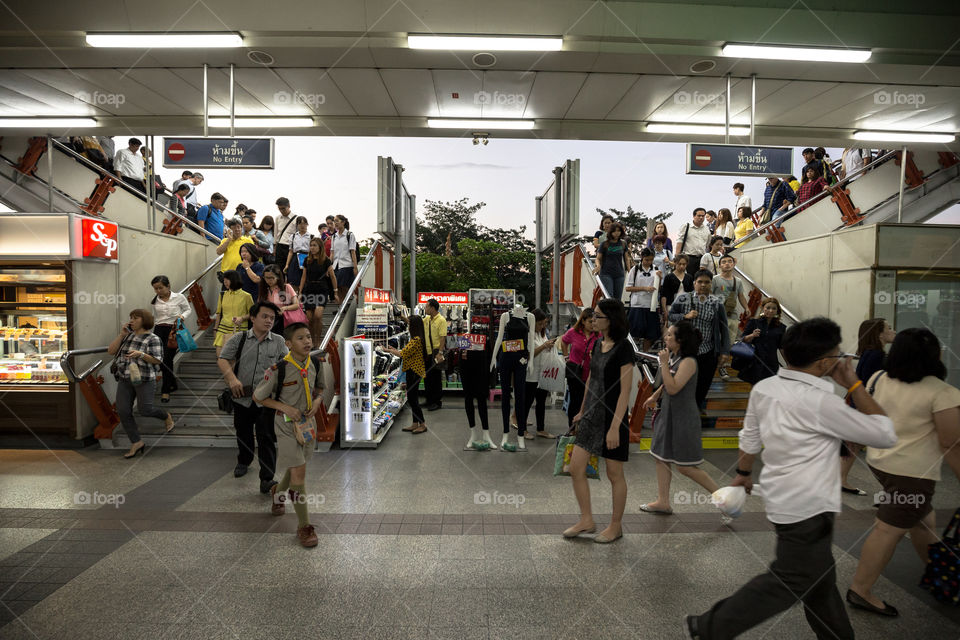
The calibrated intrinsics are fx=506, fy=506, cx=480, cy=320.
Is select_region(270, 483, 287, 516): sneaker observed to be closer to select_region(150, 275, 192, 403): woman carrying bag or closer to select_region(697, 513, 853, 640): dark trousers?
select_region(697, 513, 853, 640): dark trousers

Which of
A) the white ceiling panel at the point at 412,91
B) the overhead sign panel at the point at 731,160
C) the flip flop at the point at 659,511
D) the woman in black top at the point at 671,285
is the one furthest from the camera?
the woman in black top at the point at 671,285

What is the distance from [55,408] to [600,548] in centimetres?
690

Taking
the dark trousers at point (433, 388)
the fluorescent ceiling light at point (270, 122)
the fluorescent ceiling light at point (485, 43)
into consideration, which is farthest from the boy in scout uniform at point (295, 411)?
the fluorescent ceiling light at point (270, 122)

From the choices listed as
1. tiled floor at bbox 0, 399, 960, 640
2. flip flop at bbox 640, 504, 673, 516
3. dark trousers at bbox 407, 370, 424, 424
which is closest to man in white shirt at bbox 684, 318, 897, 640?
tiled floor at bbox 0, 399, 960, 640

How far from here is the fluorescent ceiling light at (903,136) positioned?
8.50 metres

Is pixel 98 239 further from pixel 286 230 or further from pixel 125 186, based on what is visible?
pixel 125 186

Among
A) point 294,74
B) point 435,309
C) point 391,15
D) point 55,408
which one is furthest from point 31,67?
point 435,309

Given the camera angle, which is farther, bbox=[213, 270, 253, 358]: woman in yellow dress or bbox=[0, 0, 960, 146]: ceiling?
bbox=[213, 270, 253, 358]: woman in yellow dress

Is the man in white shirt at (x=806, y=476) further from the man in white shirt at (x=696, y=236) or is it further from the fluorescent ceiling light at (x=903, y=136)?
the fluorescent ceiling light at (x=903, y=136)

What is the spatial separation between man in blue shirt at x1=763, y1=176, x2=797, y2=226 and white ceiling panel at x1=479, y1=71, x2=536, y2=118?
6.56 metres

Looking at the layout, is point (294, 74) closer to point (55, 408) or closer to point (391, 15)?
point (391, 15)

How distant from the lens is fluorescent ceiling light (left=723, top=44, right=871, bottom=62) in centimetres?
583

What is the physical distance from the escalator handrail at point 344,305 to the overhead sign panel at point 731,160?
532cm

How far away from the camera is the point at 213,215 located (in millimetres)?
10391
